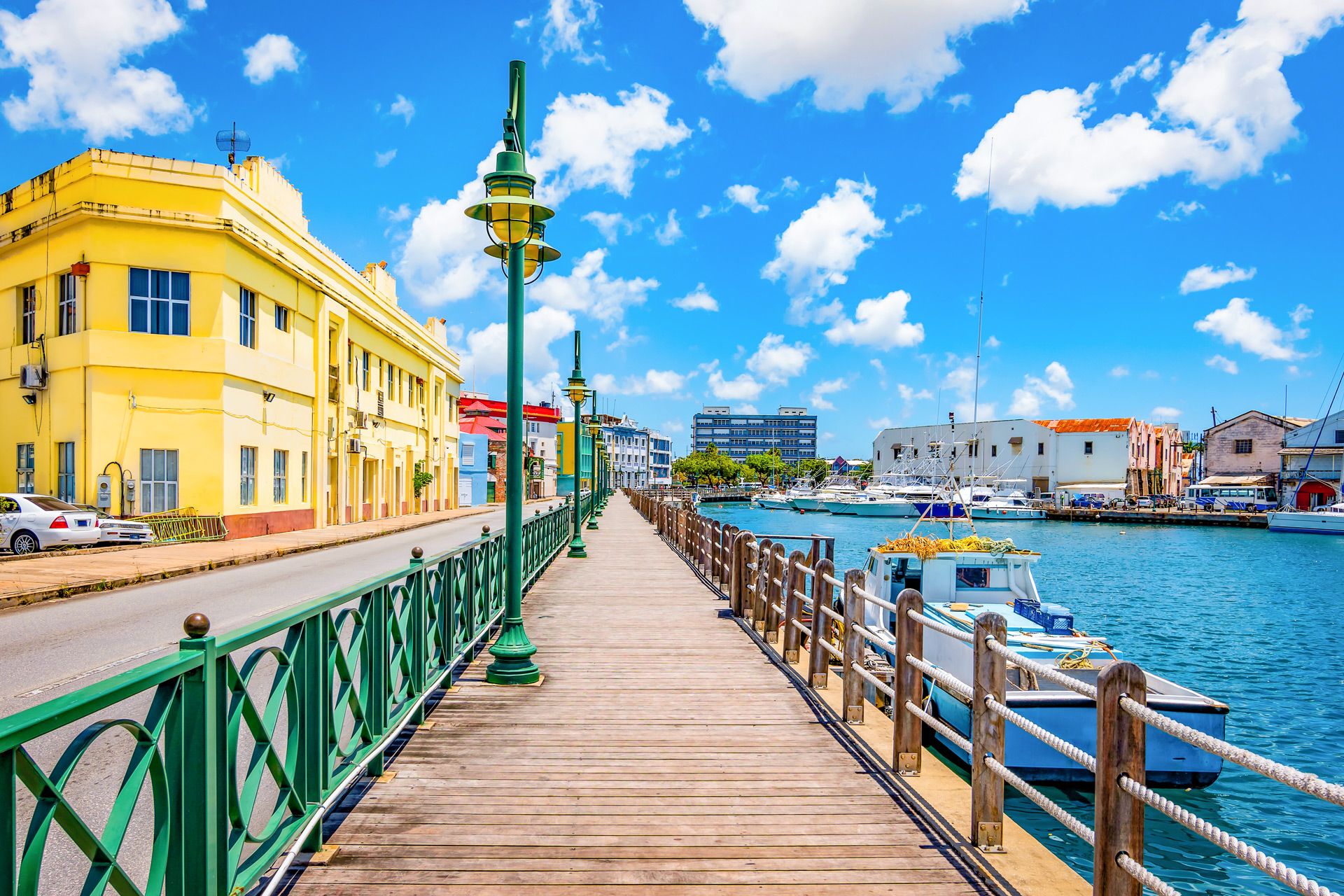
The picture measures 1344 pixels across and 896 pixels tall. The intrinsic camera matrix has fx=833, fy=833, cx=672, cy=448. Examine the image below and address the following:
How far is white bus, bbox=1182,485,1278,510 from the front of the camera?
75812 millimetres

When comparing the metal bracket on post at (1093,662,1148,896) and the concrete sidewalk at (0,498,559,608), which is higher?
the metal bracket on post at (1093,662,1148,896)

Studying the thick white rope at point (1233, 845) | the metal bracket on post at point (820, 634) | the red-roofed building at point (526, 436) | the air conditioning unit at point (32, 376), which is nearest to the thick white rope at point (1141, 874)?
the thick white rope at point (1233, 845)

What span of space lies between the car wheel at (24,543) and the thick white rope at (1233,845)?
22627mm

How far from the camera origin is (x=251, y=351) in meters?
24.6

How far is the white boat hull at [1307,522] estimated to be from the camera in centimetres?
5731

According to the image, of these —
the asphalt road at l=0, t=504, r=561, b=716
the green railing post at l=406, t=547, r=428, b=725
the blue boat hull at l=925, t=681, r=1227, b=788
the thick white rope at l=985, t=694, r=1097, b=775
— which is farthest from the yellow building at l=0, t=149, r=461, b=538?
the thick white rope at l=985, t=694, r=1097, b=775

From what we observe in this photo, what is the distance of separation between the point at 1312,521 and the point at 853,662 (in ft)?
224

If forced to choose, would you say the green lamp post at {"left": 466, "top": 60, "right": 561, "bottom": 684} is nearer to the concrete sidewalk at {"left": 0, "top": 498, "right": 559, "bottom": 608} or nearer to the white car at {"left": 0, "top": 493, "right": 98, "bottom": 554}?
the concrete sidewalk at {"left": 0, "top": 498, "right": 559, "bottom": 608}

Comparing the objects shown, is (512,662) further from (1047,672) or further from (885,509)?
(885,509)

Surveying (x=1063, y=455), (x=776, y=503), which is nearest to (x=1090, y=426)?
(x=1063, y=455)

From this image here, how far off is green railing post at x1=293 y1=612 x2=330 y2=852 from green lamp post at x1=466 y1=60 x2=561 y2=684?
3.30 m

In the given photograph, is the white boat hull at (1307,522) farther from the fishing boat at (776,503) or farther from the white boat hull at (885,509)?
the fishing boat at (776,503)

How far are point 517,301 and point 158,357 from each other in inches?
754

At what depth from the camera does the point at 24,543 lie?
19141 millimetres
